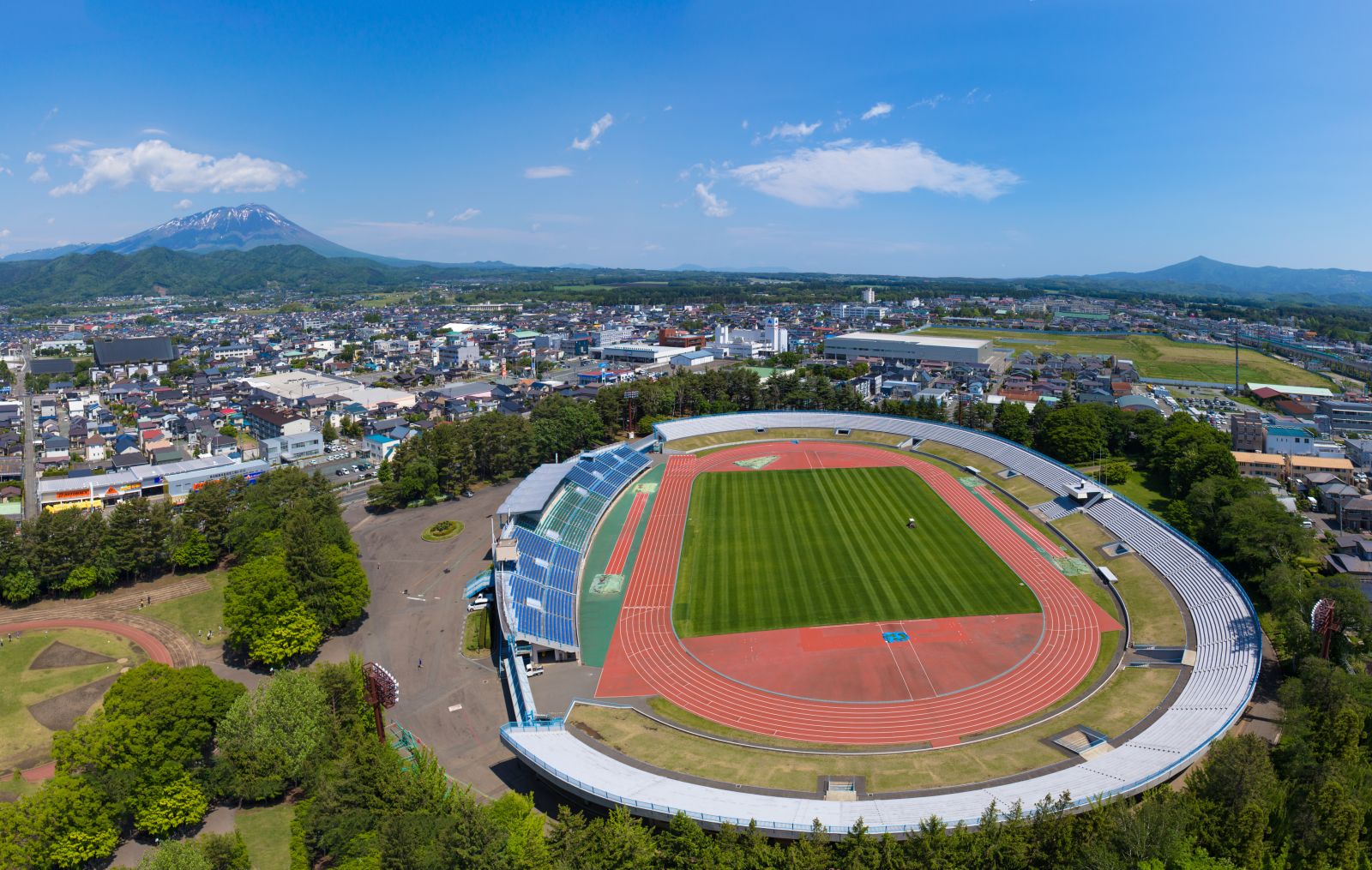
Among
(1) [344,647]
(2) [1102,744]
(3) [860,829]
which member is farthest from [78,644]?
(2) [1102,744]

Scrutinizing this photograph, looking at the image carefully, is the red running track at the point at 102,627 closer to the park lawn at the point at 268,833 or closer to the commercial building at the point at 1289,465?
the park lawn at the point at 268,833

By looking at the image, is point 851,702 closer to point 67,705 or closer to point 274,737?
point 274,737

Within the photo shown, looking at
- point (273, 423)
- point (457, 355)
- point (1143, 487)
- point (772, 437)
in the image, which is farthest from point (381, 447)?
point (1143, 487)

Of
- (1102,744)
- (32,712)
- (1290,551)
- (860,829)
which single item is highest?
(1290,551)

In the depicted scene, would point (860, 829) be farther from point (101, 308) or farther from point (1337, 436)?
point (101, 308)

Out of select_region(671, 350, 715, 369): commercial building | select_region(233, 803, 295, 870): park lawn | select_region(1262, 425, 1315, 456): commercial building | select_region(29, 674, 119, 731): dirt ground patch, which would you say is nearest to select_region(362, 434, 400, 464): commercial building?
select_region(29, 674, 119, 731): dirt ground patch

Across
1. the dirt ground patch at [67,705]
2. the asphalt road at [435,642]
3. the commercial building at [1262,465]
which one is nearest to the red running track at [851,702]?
the asphalt road at [435,642]

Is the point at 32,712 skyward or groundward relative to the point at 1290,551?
groundward
